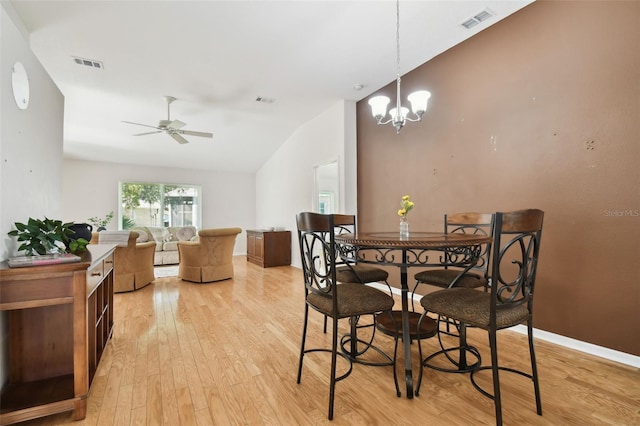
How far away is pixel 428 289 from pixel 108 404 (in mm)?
3013

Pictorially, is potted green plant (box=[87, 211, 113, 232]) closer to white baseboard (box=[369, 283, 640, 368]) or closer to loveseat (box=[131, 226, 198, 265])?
loveseat (box=[131, 226, 198, 265])

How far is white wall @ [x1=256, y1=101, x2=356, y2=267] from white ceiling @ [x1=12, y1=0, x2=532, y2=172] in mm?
338

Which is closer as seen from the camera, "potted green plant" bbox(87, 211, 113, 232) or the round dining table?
the round dining table

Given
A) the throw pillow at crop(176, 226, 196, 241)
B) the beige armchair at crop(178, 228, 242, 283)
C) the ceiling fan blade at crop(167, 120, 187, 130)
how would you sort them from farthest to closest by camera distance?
the throw pillow at crop(176, 226, 196, 241), the beige armchair at crop(178, 228, 242, 283), the ceiling fan blade at crop(167, 120, 187, 130)

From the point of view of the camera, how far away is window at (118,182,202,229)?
709 centimetres

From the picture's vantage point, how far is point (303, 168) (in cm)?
573

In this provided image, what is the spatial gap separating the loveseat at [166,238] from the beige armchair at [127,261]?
1.75 metres

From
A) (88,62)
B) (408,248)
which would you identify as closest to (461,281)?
(408,248)

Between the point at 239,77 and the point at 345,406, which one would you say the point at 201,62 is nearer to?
the point at 239,77

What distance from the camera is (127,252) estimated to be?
389 centimetres

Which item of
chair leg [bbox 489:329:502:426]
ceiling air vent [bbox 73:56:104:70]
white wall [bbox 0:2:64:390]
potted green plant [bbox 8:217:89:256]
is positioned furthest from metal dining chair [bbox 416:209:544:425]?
ceiling air vent [bbox 73:56:104:70]

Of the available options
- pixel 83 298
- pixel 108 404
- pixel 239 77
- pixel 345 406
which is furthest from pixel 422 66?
pixel 108 404

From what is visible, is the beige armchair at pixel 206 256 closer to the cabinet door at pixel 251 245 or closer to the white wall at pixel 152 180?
the cabinet door at pixel 251 245

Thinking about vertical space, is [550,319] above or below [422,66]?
below
